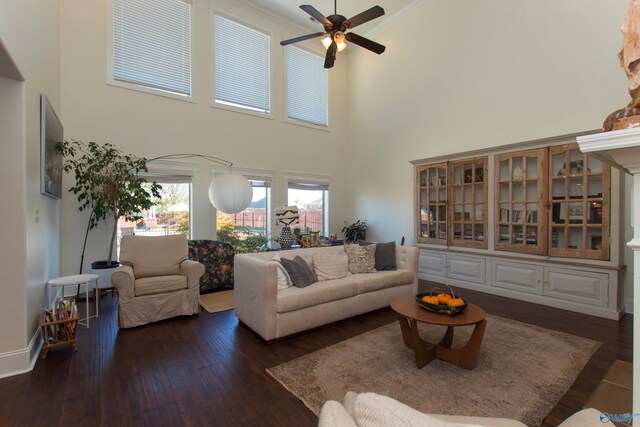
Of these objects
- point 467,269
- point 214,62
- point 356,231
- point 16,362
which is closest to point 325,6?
point 214,62

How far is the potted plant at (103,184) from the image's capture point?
13.7ft

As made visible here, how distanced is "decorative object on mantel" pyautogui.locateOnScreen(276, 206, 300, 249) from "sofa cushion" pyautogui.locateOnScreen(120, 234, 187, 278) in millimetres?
1601

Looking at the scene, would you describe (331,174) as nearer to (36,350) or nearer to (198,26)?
→ (198,26)

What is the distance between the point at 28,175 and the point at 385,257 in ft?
12.6

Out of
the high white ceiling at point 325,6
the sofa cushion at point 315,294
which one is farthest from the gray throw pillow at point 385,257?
the high white ceiling at point 325,6

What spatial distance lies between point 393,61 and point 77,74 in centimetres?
560

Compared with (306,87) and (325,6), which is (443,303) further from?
(306,87)

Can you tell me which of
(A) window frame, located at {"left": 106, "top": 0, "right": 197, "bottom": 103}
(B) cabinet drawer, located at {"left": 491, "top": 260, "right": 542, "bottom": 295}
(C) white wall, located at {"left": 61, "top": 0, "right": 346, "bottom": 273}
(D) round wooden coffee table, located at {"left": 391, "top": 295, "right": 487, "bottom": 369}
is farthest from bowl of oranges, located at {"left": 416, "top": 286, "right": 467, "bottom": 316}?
(A) window frame, located at {"left": 106, "top": 0, "right": 197, "bottom": 103}

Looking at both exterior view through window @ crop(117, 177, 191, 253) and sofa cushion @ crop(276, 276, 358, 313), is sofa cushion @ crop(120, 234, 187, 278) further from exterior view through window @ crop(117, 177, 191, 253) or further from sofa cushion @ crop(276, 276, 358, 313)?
sofa cushion @ crop(276, 276, 358, 313)

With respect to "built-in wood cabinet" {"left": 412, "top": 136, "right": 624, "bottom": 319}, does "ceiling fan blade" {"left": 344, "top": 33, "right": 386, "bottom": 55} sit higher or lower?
higher

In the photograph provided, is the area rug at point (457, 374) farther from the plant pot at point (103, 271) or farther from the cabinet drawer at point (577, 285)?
the plant pot at point (103, 271)

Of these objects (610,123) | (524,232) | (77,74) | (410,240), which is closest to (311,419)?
(610,123)

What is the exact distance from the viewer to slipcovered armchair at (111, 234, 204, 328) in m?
3.30

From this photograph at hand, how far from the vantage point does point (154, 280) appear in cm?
350
